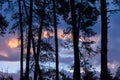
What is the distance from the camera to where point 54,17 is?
37.7 metres

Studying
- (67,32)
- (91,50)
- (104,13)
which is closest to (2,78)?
(67,32)

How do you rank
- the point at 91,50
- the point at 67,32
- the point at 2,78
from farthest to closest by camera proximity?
the point at 91,50 < the point at 67,32 < the point at 2,78

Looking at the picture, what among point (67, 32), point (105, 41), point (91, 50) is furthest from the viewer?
point (91, 50)

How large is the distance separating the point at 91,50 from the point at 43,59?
16.3 feet

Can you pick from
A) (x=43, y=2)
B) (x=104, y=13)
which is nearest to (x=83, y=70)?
(x=43, y=2)

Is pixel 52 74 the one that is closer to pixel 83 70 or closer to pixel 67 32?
pixel 83 70

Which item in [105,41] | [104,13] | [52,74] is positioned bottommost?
[52,74]

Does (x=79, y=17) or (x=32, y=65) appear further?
(x=32, y=65)

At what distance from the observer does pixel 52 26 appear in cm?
3953

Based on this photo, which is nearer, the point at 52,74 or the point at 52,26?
the point at 52,26

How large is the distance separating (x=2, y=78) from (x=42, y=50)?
8845mm

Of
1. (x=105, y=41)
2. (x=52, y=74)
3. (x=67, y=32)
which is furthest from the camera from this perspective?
(x=52, y=74)

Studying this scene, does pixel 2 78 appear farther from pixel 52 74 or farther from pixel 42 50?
pixel 52 74

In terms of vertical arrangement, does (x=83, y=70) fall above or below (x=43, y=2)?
below
